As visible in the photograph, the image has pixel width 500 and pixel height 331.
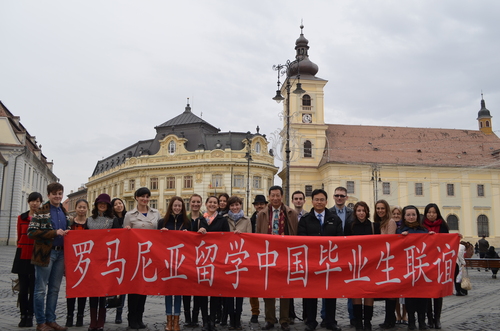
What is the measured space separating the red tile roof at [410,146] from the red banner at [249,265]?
47753mm

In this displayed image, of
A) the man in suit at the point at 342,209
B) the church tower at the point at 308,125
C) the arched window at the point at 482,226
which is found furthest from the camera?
the church tower at the point at 308,125

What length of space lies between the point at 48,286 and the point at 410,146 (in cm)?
5702

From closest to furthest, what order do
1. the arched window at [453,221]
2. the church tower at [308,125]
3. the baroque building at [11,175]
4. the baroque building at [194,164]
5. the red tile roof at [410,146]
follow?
the baroque building at [11,175], the arched window at [453,221], the red tile roof at [410,146], the church tower at [308,125], the baroque building at [194,164]

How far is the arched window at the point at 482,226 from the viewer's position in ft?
184

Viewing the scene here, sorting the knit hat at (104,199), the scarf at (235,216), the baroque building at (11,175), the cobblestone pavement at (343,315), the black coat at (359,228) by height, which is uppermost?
the baroque building at (11,175)

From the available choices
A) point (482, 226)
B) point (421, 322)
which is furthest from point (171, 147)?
point (421, 322)

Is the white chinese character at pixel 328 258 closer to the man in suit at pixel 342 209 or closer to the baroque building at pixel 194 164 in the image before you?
the man in suit at pixel 342 209

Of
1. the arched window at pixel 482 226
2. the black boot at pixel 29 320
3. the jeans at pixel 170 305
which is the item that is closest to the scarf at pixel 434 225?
the jeans at pixel 170 305

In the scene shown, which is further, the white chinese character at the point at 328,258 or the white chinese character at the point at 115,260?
the white chinese character at the point at 328,258

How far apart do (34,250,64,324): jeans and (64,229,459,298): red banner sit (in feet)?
0.47

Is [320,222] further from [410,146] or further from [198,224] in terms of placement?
[410,146]

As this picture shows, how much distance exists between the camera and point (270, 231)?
24.9ft

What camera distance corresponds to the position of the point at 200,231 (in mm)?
7082

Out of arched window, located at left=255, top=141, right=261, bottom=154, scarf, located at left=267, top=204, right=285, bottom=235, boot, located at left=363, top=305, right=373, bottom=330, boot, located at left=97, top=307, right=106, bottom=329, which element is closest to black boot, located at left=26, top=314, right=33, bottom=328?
boot, located at left=97, top=307, right=106, bottom=329
